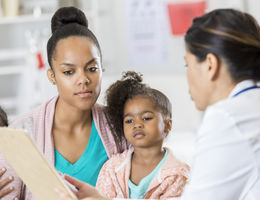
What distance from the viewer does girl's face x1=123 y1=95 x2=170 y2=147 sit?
168cm

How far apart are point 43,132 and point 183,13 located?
2.57 meters

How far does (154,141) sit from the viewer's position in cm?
169

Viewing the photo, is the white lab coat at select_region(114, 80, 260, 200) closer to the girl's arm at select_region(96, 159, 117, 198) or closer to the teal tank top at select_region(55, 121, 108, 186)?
the girl's arm at select_region(96, 159, 117, 198)

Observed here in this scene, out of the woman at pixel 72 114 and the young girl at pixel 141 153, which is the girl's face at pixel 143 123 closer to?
the young girl at pixel 141 153

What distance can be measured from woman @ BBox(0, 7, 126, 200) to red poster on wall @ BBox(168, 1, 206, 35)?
2303mm

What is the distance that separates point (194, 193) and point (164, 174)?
0.50 meters

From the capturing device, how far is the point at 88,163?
5.73 ft

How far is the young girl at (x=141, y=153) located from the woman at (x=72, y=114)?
0.07 metres

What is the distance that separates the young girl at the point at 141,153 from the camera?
1.60m

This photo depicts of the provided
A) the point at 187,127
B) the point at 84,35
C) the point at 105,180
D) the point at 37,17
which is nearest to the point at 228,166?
the point at 105,180

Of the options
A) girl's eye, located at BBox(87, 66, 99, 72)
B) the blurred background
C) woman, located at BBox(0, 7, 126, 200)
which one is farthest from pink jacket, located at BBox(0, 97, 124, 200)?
the blurred background

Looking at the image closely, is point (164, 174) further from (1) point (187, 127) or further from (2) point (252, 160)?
(1) point (187, 127)

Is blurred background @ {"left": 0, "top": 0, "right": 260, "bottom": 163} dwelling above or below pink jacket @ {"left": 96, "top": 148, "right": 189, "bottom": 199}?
above

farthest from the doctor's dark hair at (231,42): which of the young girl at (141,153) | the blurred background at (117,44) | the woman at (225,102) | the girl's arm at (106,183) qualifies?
the blurred background at (117,44)
